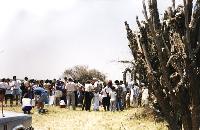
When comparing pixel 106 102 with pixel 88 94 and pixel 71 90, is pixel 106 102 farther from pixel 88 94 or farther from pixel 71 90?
pixel 71 90

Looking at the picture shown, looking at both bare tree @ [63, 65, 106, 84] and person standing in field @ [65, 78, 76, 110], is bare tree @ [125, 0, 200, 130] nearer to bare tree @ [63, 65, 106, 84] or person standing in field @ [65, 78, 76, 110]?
person standing in field @ [65, 78, 76, 110]

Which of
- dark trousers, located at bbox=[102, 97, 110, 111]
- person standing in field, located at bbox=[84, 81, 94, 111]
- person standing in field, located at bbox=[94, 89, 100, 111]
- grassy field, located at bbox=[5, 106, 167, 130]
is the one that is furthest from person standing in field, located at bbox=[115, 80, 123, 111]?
grassy field, located at bbox=[5, 106, 167, 130]

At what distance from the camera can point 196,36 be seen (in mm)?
10828

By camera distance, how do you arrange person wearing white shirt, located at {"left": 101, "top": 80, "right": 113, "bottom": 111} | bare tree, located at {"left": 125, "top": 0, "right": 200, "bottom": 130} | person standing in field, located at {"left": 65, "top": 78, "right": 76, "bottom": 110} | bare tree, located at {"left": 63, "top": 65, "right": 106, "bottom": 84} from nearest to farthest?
bare tree, located at {"left": 125, "top": 0, "right": 200, "bottom": 130}
person wearing white shirt, located at {"left": 101, "top": 80, "right": 113, "bottom": 111}
person standing in field, located at {"left": 65, "top": 78, "right": 76, "bottom": 110}
bare tree, located at {"left": 63, "top": 65, "right": 106, "bottom": 84}

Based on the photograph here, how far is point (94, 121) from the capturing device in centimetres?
2300

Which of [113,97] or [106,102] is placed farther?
[106,102]

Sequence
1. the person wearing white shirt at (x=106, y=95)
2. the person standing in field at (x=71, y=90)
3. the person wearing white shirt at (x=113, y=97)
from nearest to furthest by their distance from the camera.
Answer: the person wearing white shirt at (x=113, y=97) < the person wearing white shirt at (x=106, y=95) < the person standing in field at (x=71, y=90)

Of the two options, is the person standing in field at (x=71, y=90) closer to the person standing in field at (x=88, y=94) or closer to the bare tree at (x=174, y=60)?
the person standing in field at (x=88, y=94)

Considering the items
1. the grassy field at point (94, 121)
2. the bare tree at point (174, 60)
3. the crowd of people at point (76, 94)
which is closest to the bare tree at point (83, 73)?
the crowd of people at point (76, 94)

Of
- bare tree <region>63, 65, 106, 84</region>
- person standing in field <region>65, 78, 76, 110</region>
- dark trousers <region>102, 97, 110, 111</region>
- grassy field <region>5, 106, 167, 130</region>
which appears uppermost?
bare tree <region>63, 65, 106, 84</region>

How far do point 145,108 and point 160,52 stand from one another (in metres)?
13.2

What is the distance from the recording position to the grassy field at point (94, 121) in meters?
21.0

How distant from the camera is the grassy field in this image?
2095 cm

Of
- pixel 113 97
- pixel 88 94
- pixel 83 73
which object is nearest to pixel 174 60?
pixel 113 97
